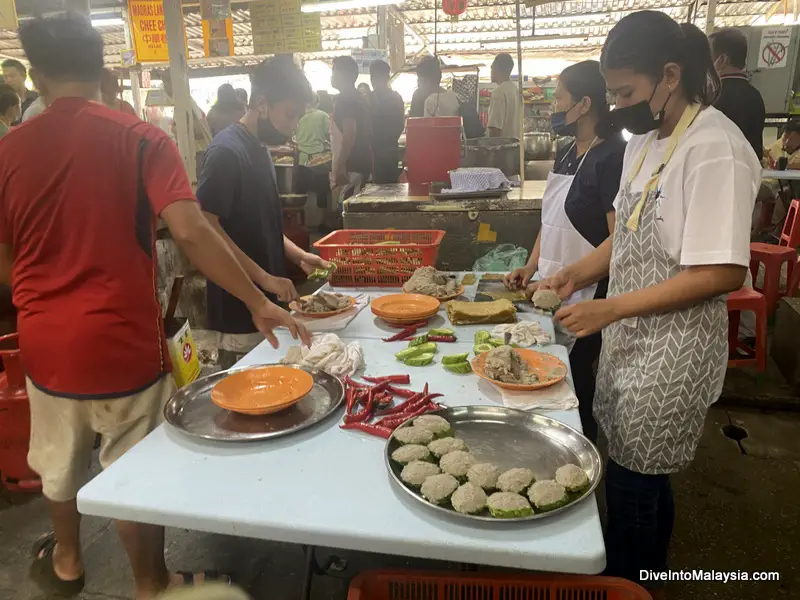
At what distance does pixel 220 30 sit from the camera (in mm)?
6984

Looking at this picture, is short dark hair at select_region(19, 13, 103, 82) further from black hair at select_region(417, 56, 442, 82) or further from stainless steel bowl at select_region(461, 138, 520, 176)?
black hair at select_region(417, 56, 442, 82)

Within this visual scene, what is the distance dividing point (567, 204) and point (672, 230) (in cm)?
95

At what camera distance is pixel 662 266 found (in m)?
1.70

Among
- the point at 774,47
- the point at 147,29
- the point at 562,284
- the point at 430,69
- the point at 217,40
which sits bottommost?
the point at 562,284

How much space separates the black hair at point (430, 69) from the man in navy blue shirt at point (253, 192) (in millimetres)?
3871

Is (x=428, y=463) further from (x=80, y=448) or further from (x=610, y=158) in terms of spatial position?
(x=610, y=158)

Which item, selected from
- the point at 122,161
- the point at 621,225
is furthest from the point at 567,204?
the point at 122,161

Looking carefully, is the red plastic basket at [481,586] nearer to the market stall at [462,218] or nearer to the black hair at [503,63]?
the market stall at [462,218]

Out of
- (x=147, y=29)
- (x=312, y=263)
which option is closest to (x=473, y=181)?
(x=312, y=263)

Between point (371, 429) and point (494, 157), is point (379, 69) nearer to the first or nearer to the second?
point (494, 157)

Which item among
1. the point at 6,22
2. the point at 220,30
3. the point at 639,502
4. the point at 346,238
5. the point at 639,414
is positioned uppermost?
the point at 220,30

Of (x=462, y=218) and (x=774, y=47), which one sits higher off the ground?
(x=774, y=47)

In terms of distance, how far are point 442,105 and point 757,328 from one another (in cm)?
397

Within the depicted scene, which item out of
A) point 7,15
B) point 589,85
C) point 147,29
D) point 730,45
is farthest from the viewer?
point 147,29
